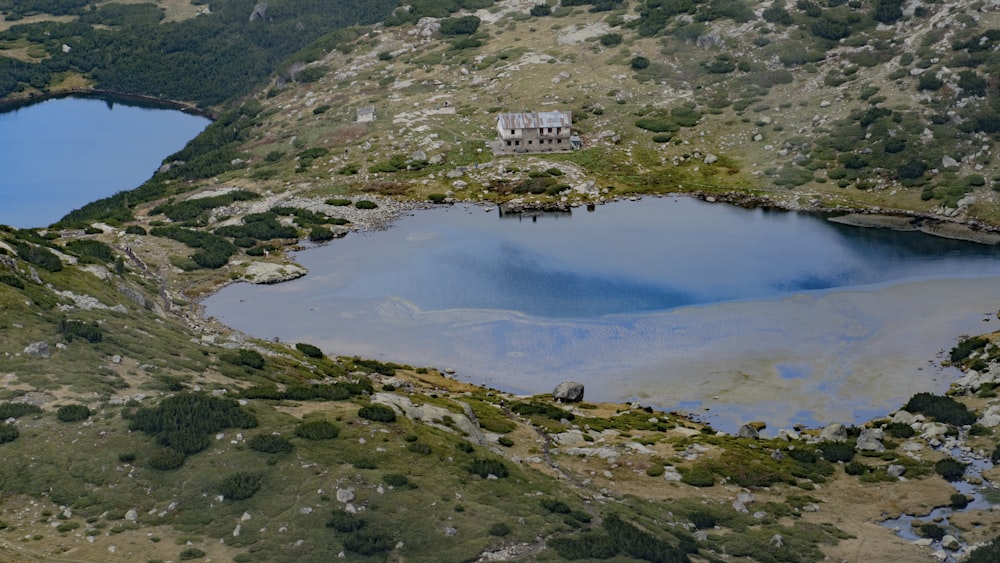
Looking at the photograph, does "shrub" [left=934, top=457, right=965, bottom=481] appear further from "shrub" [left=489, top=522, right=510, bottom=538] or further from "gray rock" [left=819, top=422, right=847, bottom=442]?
"shrub" [left=489, top=522, right=510, bottom=538]

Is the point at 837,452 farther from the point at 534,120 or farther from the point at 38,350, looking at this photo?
the point at 534,120

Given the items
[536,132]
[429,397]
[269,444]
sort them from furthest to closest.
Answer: [536,132], [429,397], [269,444]

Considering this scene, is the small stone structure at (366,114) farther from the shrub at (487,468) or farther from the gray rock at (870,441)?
the shrub at (487,468)

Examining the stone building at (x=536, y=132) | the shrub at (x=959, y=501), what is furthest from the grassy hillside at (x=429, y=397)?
the stone building at (x=536, y=132)

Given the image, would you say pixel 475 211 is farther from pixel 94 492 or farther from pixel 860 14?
pixel 94 492

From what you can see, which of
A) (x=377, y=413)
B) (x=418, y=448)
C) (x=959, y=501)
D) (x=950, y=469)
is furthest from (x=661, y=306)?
(x=418, y=448)

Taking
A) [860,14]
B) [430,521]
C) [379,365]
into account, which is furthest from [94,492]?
[860,14]

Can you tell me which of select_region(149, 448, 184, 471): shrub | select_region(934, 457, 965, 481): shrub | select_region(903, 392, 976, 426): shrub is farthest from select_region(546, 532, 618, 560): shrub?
select_region(903, 392, 976, 426): shrub
